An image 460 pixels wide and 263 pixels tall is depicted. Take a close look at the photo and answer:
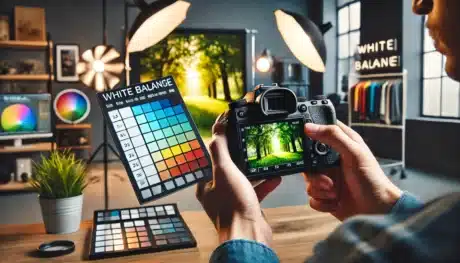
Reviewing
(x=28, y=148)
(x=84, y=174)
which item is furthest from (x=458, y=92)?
(x=84, y=174)

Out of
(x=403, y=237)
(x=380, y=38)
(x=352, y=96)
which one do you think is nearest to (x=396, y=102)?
(x=352, y=96)

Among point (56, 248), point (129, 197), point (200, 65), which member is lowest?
point (129, 197)

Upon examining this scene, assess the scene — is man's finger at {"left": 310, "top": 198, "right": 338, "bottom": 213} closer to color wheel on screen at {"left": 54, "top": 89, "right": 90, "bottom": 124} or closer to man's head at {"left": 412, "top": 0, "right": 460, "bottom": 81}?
man's head at {"left": 412, "top": 0, "right": 460, "bottom": 81}

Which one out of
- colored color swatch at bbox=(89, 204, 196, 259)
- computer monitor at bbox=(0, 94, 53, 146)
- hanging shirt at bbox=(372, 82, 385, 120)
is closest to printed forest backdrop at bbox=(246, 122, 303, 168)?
colored color swatch at bbox=(89, 204, 196, 259)

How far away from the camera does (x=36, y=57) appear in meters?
6.97

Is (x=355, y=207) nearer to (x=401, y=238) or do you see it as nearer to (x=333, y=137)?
(x=333, y=137)

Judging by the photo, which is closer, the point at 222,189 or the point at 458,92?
the point at 222,189

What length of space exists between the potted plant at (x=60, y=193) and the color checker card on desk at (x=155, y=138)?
0.30m

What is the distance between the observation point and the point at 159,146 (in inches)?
39.0

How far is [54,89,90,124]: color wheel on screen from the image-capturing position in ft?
21.3

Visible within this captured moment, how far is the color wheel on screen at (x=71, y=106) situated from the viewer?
648 cm

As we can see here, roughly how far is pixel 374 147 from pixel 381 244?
23.5 feet

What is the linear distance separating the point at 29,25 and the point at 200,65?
98.1 inches

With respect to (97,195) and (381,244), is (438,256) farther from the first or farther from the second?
(97,195)
